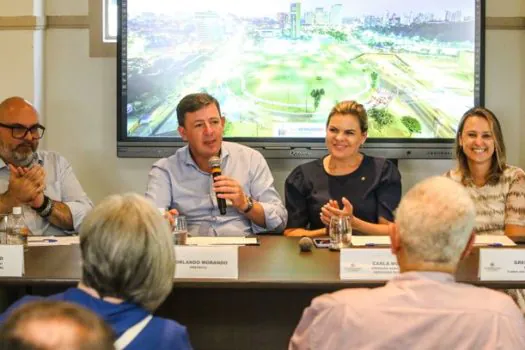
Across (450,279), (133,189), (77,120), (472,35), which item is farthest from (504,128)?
(450,279)

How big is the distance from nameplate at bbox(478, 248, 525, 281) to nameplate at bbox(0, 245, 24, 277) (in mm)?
1370

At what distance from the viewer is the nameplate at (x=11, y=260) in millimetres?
2273

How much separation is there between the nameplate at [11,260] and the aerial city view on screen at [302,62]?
1968 millimetres

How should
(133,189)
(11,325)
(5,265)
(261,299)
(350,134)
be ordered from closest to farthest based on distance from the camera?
1. (11,325)
2. (5,265)
3. (261,299)
4. (350,134)
5. (133,189)

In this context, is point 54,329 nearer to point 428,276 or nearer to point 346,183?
point 428,276

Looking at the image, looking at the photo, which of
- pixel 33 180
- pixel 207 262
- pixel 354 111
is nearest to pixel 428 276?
pixel 207 262

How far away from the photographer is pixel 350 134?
3377 mm

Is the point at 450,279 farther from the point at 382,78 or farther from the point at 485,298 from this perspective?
the point at 382,78

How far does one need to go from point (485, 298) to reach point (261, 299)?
3.98ft

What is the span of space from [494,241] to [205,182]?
1237 mm

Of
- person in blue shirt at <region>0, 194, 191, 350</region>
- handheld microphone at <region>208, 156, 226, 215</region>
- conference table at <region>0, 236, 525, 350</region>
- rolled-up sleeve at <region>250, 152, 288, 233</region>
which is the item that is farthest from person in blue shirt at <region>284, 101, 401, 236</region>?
person in blue shirt at <region>0, 194, 191, 350</region>

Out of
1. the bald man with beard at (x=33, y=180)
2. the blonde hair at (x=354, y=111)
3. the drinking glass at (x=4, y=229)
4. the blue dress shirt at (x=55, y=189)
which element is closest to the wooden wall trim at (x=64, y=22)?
the bald man with beard at (x=33, y=180)

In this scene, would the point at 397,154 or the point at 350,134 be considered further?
the point at 397,154

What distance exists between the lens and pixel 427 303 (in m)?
1.52
